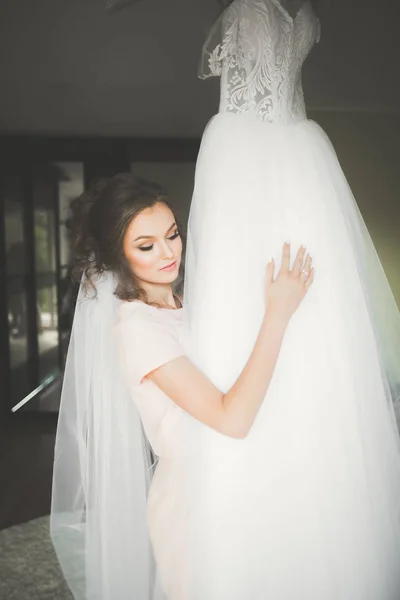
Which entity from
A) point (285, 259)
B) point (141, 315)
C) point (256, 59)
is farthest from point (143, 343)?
point (256, 59)

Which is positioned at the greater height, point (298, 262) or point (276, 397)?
point (298, 262)

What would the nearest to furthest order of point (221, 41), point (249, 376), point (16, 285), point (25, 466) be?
point (249, 376) → point (221, 41) → point (25, 466) → point (16, 285)

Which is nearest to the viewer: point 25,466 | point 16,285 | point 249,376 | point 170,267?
point 249,376

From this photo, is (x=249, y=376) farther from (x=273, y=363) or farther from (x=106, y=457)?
(x=106, y=457)

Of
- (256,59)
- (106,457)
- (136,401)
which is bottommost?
(106,457)

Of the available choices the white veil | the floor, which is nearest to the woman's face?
the white veil

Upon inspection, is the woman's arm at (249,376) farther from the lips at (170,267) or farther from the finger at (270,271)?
the lips at (170,267)

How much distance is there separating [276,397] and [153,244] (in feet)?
1.23

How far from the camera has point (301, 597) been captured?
82cm

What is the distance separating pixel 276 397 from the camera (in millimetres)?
813

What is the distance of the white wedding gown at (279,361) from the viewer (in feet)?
2.63

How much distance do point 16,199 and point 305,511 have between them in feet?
7.50

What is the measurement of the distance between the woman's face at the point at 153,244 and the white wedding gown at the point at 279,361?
A: 0.13m

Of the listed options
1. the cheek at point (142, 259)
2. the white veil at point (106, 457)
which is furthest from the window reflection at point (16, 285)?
the cheek at point (142, 259)
